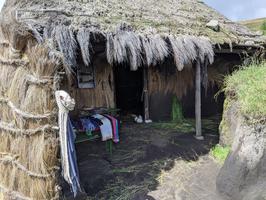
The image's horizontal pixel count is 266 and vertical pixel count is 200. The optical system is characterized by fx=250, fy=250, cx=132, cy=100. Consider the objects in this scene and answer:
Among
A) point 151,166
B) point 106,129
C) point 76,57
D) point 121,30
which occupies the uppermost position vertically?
point 121,30

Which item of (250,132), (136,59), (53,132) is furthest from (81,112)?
(250,132)

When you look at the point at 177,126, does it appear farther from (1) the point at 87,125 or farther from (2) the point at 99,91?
(1) the point at 87,125

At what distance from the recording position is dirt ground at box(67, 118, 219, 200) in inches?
163

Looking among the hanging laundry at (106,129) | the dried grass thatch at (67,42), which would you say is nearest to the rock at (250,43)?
the hanging laundry at (106,129)

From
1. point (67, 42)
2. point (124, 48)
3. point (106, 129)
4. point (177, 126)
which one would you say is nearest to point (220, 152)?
point (177, 126)

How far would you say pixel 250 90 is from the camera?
4.43 meters

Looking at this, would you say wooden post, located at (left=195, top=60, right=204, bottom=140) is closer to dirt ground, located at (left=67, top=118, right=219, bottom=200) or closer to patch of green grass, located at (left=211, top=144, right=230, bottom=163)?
dirt ground, located at (left=67, top=118, right=219, bottom=200)

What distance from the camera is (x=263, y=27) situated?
1208 cm

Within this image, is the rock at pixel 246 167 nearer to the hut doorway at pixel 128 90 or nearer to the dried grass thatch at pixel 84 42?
the dried grass thatch at pixel 84 42

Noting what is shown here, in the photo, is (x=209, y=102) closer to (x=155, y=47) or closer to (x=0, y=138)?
(x=155, y=47)

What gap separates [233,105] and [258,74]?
83cm

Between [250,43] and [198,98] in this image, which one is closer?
[198,98]

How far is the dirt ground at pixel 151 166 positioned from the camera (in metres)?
4.15

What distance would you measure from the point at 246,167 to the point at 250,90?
1.43 meters
